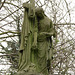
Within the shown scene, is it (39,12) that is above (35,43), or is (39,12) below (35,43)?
above

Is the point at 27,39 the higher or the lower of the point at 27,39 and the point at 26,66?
the higher

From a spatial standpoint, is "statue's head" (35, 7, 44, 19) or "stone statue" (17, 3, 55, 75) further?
"statue's head" (35, 7, 44, 19)

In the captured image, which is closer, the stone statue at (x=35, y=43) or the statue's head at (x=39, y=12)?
the stone statue at (x=35, y=43)

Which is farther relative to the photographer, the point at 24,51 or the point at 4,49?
the point at 4,49

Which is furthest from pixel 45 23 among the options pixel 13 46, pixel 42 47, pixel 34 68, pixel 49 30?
pixel 13 46

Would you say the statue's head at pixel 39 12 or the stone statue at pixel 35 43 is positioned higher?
the statue's head at pixel 39 12

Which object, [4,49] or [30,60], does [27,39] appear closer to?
[30,60]

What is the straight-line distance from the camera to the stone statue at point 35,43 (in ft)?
14.7

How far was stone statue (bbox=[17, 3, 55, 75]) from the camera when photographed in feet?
14.7

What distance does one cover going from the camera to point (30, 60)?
14.9ft

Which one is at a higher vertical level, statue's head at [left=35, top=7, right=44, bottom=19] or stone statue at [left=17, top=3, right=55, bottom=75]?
statue's head at [left=35, top=7, right=44, bottom=19]

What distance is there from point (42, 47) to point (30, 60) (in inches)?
23.0

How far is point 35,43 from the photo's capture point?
4594 millimetres

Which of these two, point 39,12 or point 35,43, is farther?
point 39,12
